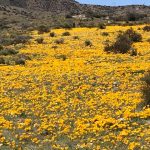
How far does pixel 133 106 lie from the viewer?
16281mm

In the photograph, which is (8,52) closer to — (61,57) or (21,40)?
(61,57)

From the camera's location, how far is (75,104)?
17.6 meters

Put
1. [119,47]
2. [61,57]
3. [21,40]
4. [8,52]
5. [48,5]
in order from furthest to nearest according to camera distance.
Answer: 1. [48,5]
2. [21,40]
3. [8,52]
4. [119,47]
5. [61,57]

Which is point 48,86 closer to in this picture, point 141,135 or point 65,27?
point 141,135

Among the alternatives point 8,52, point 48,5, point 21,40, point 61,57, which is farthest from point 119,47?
point 48,5

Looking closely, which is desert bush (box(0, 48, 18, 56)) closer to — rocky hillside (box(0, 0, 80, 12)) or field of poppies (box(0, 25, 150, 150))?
field of poppies (box(0, 25, 150, 150))

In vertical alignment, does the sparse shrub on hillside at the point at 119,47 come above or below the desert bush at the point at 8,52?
above

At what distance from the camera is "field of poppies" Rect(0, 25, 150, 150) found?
46.1ft

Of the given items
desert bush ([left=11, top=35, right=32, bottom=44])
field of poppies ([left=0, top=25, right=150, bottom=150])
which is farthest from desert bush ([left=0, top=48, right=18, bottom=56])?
desert bush ([left=11, top=35, right=32, bottom=44])

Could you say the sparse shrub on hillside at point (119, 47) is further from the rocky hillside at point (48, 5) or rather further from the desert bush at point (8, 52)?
the rocky hillside at point (48, 5)

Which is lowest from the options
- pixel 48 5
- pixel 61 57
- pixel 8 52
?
pixel 8 52

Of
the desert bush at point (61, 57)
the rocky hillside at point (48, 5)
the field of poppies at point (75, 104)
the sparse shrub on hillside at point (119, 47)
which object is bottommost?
the field of poppies at point (75, 104)

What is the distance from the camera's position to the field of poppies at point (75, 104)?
46.1 feet

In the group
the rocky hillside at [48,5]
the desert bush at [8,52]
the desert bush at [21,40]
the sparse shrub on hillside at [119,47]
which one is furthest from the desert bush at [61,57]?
the rocky hillside at [48,5]
